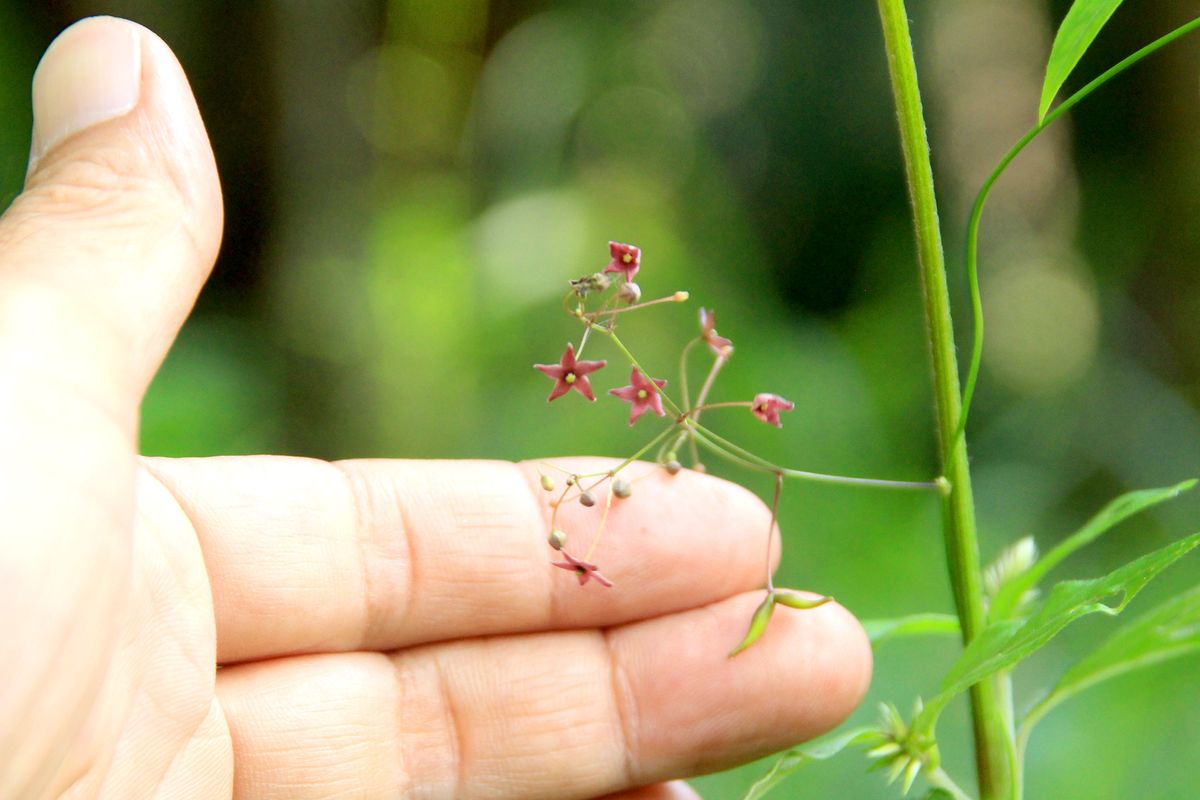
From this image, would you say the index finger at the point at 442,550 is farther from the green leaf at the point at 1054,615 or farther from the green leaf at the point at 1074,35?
the green leaf at the point at 1074,35

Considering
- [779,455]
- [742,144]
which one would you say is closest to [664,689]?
[779,455]

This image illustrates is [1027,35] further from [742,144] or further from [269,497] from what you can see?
[269,497]

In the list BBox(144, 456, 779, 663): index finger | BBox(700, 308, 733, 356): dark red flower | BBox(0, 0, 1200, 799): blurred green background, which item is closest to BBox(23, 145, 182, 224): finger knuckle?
BBox(144, 456, 779, 663): index finger

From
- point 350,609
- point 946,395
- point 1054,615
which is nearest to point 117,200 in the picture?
point 350,609

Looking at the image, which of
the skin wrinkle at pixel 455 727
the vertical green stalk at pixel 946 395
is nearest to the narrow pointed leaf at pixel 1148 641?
the vertical green stalk at pixel 946 395

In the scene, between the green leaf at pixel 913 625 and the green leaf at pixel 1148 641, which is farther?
the green leaf at pixel 913 625

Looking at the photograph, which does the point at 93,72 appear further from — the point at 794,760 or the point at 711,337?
the point at 794,760
